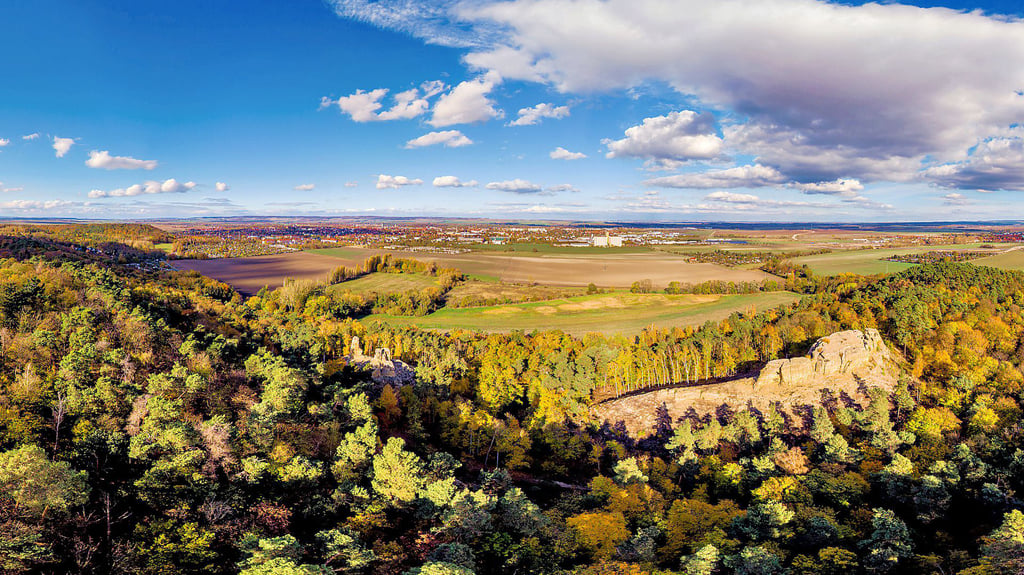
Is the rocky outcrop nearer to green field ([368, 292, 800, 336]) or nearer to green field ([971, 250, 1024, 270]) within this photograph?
green field ([368, 292, 800, 336])

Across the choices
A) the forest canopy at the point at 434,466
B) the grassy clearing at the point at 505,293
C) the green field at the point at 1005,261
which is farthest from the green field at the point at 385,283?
the green field at the point at 1005,261

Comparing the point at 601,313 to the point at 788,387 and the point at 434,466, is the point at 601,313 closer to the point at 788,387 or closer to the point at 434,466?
the point at 788,387

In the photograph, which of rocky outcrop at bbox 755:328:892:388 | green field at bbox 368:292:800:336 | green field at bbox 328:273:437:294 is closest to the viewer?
rocky outcrop at bbox 755:328:892:388

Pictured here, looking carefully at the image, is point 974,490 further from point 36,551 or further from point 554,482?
point 36,551

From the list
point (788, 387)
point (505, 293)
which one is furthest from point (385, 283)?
point (788, 387)

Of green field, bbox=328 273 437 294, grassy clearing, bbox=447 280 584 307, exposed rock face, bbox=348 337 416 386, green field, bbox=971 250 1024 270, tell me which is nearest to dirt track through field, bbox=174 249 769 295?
grassy clearing, bbox=447 280 584 307

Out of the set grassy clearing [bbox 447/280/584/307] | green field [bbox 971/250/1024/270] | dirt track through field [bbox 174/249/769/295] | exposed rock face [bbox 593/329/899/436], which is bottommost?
exposed rock face [bbox 593/329/899/436]

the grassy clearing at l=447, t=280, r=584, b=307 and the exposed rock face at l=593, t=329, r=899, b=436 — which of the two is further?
the grassy clearing at l=447, t=280, r=584, b=307
